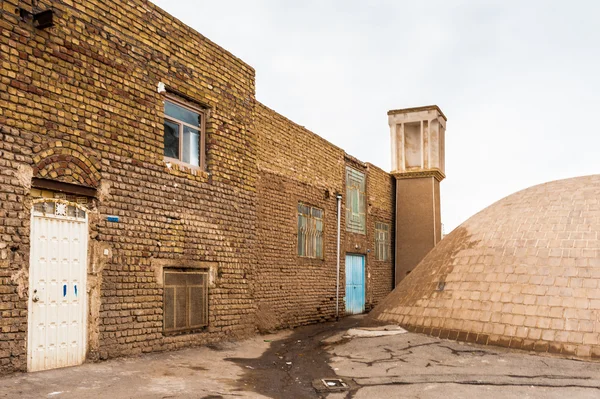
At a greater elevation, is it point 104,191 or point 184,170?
point 184,170

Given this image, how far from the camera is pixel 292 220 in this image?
14.0 m

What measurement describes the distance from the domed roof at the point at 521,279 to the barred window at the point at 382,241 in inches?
286

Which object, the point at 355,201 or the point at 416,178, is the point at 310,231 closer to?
the point at 355,201

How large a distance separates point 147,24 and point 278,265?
663 centimetres

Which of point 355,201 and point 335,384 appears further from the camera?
point 355,201

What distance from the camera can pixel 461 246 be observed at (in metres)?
12.1

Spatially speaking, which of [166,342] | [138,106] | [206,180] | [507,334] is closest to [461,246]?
[507,334]

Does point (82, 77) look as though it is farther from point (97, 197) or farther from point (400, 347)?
point (400, 347)

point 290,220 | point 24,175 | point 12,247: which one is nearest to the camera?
point 12,247

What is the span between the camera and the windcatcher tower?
21.3m

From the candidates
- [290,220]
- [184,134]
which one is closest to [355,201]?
[290,220]

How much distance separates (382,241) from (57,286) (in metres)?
14.8

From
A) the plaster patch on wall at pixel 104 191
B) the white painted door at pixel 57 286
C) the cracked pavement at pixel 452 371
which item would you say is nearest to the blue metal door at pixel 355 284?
the cracked pavement at pixel 452 371

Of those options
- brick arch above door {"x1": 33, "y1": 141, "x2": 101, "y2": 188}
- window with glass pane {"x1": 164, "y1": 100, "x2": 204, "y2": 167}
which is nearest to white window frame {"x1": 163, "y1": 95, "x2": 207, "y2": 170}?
window with glass pane {"x1": 164, "y1": 100, "x2": 204, "y2": 167}
